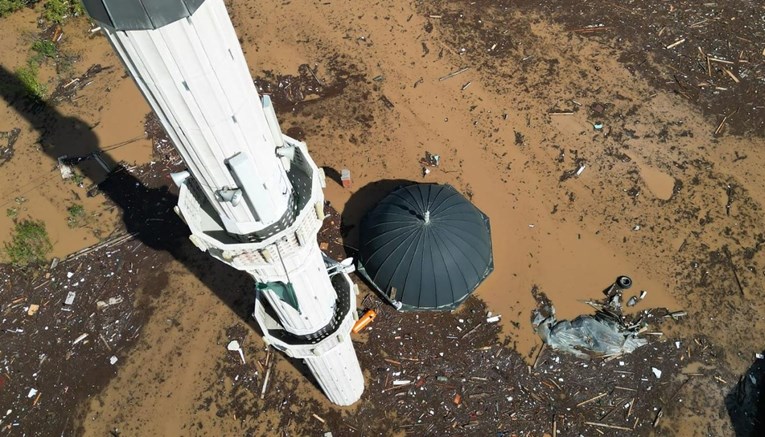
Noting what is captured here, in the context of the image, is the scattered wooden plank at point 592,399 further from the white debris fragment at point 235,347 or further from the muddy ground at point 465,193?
the white debris fragment at point 235,347

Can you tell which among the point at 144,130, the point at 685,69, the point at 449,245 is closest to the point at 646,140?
the point at 685,69

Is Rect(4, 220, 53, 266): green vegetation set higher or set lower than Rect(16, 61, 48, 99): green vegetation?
lower

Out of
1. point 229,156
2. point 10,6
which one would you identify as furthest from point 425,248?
point 10,6

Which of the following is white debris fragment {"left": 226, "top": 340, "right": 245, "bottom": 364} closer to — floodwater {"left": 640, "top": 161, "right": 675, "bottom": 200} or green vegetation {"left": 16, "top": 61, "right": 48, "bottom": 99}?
green vegetation {"left": 16, "top": 61, "right": 48, "bottom": 99}

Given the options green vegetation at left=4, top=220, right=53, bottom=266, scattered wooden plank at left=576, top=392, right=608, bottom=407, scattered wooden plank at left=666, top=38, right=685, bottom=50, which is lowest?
scattered wooden plank at left=576, top=392, right=608, bottom=407

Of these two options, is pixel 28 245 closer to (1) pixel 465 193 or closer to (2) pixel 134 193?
(2) pixel 134 193

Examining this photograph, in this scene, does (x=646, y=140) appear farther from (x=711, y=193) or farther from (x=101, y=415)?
(x=101, y=415)

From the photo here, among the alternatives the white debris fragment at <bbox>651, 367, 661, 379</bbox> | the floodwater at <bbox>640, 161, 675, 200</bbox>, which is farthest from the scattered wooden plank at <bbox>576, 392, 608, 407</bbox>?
the floodwater at <bbox>640, 161, 675, 200</bbox>

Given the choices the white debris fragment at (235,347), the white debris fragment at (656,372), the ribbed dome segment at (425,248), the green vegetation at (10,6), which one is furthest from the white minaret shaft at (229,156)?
the green vegetation at (10,6)
